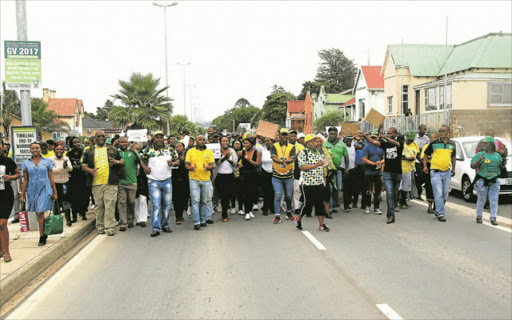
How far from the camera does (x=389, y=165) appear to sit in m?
10.9

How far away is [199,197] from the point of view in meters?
10.3

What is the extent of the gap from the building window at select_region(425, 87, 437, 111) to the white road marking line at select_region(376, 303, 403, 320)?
2948cm

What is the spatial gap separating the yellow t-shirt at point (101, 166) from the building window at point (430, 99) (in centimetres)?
2729

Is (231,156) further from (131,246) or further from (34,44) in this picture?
(34,44)

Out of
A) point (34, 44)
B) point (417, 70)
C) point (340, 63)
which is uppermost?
point (340, 63)

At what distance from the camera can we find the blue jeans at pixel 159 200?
9.59 m

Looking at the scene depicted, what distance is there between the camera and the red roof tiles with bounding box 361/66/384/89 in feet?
148

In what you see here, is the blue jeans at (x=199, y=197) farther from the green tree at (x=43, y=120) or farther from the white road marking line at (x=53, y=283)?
the green tree at (x=43, y=120)

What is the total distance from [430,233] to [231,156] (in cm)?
465

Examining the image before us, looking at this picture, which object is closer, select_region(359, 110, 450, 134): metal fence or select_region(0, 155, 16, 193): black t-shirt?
select_region(0, 155, 16, 193): black t-shirt

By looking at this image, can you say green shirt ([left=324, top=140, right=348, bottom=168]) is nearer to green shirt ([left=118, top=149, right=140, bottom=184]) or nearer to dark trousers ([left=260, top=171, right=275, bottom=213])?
dark trousers ([left=260, top=171, right=275, bottom=213])

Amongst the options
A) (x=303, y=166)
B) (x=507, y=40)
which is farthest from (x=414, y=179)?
(x=507, y=40)

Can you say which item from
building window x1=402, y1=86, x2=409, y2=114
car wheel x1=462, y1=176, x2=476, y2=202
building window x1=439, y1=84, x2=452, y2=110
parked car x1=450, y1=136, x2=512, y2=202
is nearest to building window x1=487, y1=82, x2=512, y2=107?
building window x1=439, y1=84, x2=452, y2=110

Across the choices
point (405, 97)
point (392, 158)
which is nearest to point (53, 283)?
point (392, 158)
